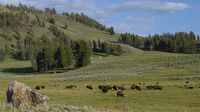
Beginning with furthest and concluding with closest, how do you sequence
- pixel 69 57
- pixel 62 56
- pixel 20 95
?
1. pixel 69 57
2. pixel 62 56
3. pixel 20 95

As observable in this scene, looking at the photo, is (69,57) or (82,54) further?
(69,57)

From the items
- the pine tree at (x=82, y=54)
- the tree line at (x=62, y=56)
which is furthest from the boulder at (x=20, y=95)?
the tree line at (x=62, y=56)

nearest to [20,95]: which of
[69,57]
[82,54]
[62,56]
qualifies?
[82,54]

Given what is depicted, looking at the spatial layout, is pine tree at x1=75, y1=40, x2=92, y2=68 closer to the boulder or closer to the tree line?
the tree line

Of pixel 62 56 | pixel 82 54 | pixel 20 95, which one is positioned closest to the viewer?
pixel 20 95

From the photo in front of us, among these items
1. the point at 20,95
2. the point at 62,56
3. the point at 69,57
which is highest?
the point at 62,56

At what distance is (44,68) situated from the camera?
153 meters

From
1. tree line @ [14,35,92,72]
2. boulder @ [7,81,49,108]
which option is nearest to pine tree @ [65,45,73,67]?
tree line @ [14,35,92,72]

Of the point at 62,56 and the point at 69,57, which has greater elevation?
the point at 62,56

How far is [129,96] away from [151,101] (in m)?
4.69

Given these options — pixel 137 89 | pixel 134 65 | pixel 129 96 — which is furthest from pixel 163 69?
pixel 129 96

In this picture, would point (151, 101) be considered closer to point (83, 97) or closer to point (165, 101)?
point (165, 101)

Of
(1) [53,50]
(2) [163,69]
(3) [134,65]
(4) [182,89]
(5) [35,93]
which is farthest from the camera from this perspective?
(1) [53,50]

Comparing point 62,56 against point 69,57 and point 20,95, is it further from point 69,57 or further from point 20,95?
point 20,95
